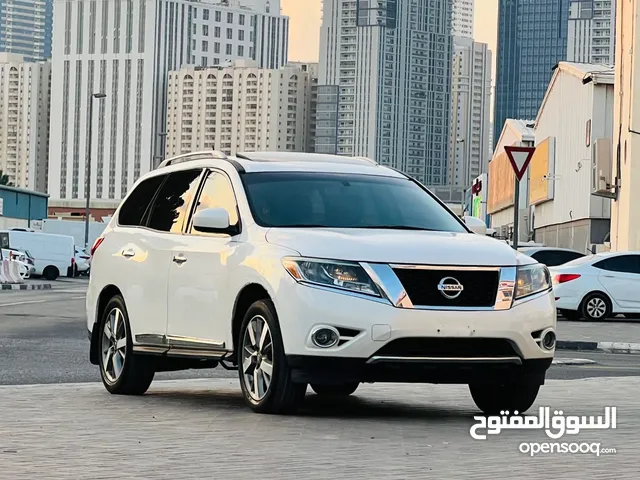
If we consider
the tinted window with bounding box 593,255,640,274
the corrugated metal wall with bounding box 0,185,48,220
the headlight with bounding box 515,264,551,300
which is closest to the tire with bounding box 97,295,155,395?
the headlight with bounding box 515,264,551,300

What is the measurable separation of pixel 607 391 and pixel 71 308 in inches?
770

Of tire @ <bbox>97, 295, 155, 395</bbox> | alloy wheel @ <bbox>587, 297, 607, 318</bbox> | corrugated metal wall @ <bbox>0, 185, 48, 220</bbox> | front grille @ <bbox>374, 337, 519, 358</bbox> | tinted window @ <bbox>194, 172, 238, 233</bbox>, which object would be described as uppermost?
tinted window @ <bbox>194, 172, 238, 233</bbox>

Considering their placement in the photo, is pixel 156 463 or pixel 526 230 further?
pixel 526 230

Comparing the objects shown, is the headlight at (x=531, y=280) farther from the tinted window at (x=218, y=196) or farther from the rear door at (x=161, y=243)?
the rear door at (x=161, y=243)

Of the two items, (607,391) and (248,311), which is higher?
(248,311)

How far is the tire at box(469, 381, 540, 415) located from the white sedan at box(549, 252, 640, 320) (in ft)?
59.5

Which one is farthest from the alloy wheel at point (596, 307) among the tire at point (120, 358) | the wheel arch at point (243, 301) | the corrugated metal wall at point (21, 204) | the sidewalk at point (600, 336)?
the corrugated metal wall at point (21, 204)

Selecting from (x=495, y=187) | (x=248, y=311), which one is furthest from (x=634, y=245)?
(x=495, y=187)

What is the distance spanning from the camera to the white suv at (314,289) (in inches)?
345

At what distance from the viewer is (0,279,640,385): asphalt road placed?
1316 cm

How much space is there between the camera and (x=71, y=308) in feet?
98.2

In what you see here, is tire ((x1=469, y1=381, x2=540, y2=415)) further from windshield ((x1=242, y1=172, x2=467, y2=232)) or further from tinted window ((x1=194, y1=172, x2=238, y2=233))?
tinted window ((x1=194, y1=172, x2=238, y2=233))

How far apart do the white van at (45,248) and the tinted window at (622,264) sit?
37.0 metres

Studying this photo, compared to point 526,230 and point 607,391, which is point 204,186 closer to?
point 607,391
